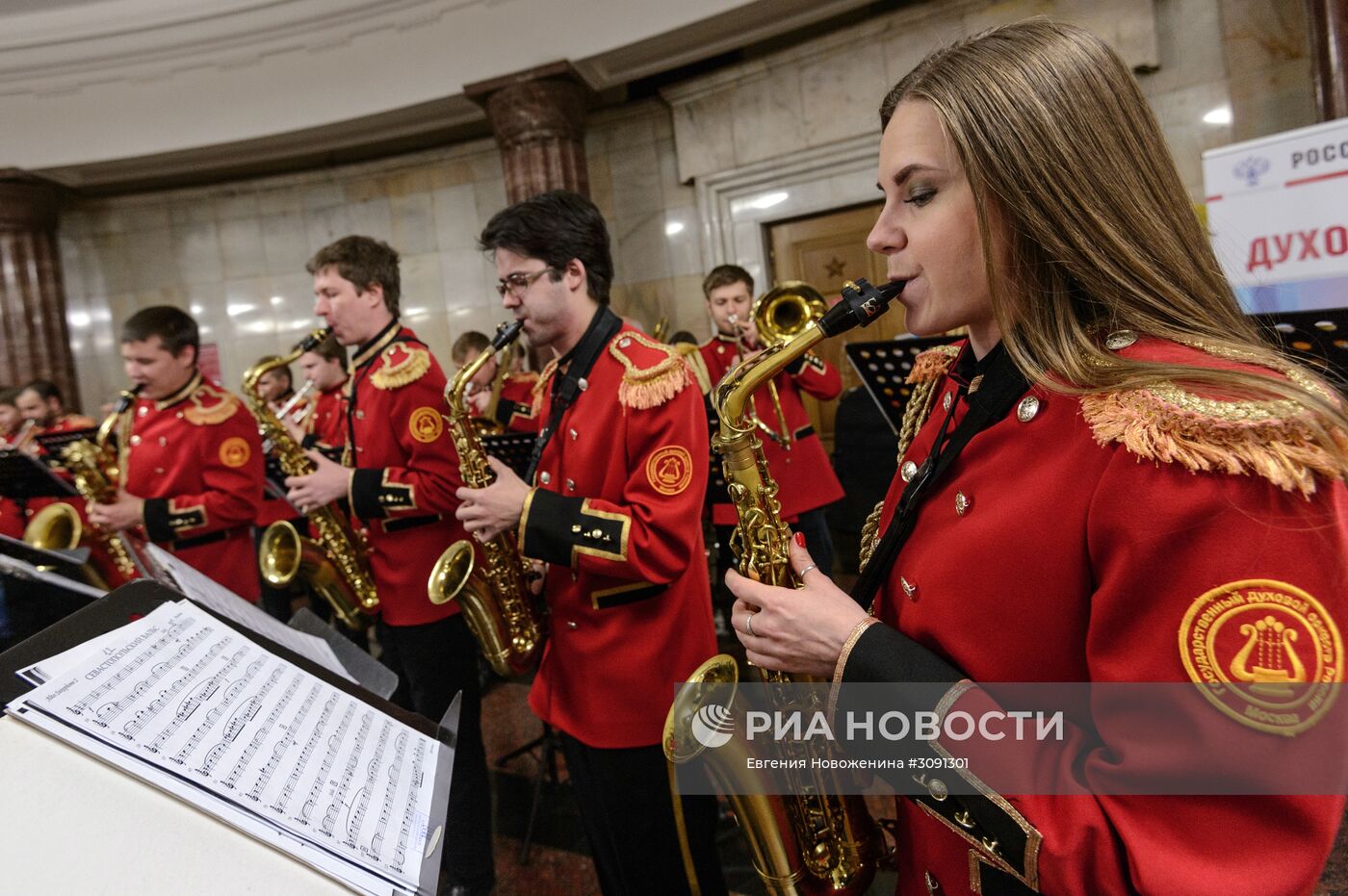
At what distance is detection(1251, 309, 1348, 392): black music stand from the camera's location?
175cm

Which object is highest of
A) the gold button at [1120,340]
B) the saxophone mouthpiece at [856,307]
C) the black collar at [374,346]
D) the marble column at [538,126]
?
the marble column at [538,126]

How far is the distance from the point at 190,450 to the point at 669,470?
293 centimetres

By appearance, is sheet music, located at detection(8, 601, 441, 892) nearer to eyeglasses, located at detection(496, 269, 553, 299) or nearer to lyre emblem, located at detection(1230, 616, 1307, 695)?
lyre emblem, located at detection(1230, 616, 1307, 695)

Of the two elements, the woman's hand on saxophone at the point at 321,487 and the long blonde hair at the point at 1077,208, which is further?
the woman's hand on saxophone at the point at 321,487

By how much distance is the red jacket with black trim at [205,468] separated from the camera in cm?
373

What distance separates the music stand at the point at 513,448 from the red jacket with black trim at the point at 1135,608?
6.71 feet

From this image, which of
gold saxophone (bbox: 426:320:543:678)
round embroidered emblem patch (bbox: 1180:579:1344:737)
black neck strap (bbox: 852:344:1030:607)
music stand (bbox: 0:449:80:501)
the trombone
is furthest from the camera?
the trombone

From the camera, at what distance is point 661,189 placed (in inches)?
337

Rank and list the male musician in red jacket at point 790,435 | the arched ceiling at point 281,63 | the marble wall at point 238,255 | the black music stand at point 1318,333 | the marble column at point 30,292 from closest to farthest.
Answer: the black music stand at point 1318,333 → the male musician in red jacket at point 790,435 → the arched ceiling at point 281,63 → the marble column at point 30,292 → the marble wall at point 238,255

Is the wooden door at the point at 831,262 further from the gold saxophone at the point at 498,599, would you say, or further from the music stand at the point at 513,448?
the gold saxophone at the point at 498,599

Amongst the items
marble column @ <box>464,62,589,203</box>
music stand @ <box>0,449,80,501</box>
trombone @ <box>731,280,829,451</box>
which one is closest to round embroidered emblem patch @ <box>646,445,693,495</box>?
trombone @ <box>731,280,829,451</box>

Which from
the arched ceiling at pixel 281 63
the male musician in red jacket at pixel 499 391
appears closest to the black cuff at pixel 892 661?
the male musician in red jacket at pixel 499 391

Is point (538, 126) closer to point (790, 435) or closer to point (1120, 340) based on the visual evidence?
point (790, 435)

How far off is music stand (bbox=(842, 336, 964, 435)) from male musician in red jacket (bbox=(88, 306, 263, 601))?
298 centimetres
